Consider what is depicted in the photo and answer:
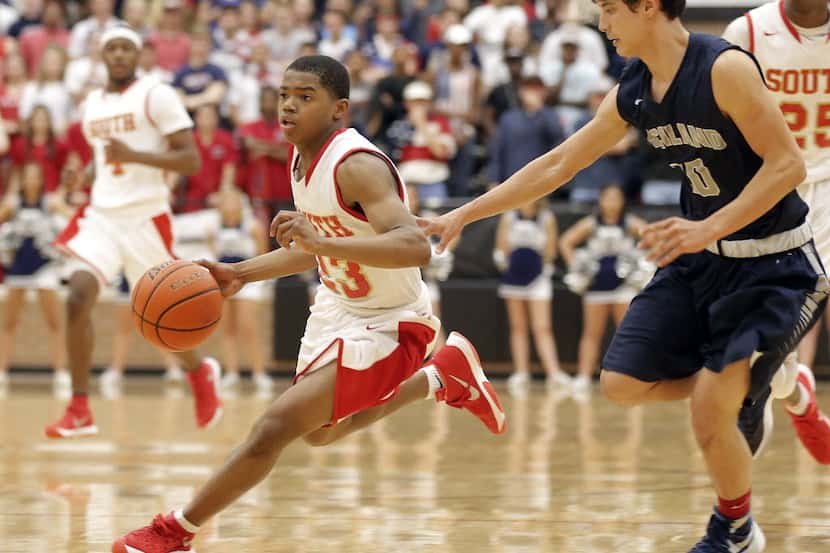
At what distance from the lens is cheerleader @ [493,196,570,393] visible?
11.6 m

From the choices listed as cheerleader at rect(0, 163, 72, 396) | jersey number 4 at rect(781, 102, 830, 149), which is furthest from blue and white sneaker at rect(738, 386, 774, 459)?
cheerleader at rect(0, 163, 72, 396)

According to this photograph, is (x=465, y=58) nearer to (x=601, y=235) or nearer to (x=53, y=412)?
(x=601, y=235)

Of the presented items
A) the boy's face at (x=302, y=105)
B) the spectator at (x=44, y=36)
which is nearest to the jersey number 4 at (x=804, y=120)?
the boy's face at (x=302, y=105)

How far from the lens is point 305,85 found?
15.4 feet

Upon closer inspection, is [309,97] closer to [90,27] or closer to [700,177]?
[700,177]

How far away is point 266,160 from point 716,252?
27.9 feet

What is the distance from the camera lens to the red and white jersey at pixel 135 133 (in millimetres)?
7840

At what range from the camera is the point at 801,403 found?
5734mm

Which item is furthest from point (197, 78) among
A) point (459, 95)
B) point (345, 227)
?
point (345, 227)

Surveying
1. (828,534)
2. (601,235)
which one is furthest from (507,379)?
(828,534)

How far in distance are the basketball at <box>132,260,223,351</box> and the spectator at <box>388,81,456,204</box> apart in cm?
739

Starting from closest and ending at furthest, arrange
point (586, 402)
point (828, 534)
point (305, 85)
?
point (305, 85), point (828, 534), point (586, 402)

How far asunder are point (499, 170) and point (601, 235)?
120 cm

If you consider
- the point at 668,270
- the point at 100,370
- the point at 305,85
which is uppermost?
the point at 305,85
